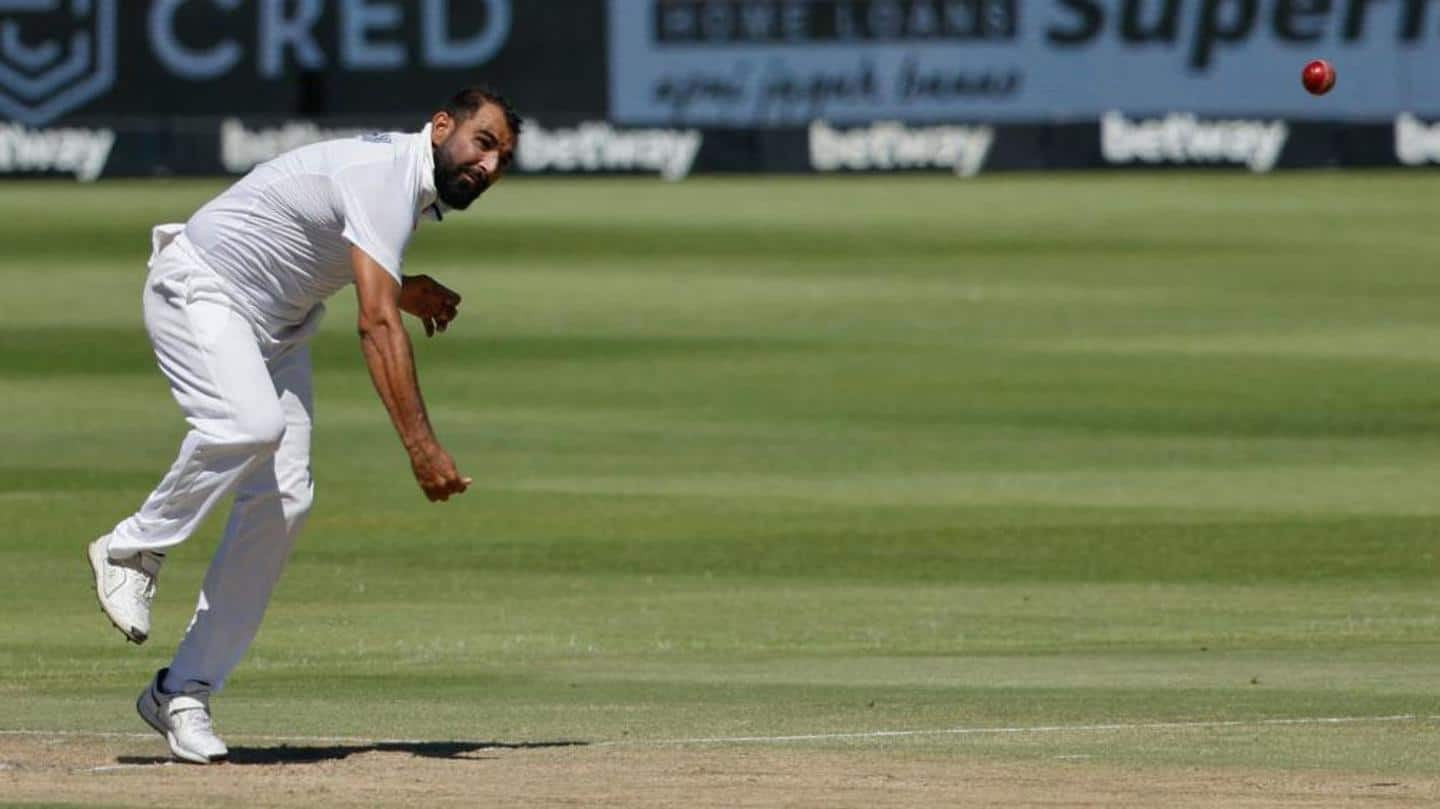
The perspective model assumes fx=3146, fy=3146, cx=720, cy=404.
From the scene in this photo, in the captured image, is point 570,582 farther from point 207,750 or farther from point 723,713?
point 207,750

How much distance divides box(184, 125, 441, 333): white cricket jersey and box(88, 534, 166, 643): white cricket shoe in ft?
2.36

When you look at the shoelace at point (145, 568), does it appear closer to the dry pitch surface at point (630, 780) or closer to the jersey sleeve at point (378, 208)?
the dry pitch surface at point (630, 780)

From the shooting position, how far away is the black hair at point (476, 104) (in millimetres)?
8258

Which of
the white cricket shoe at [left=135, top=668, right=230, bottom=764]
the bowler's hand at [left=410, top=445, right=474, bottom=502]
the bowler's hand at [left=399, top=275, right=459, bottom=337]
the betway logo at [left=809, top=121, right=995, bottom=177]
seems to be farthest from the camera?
the betway logo at [left=809, top=121, right=995, bottom=177]

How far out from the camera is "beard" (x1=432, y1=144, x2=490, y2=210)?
8.24m

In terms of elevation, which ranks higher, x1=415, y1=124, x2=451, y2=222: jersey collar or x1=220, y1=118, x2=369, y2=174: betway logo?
x1=415, y1=124, x2=451, y2=222: jersey collar

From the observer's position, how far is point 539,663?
38.3 ft

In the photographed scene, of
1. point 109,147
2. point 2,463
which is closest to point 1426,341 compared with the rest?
point 2,463

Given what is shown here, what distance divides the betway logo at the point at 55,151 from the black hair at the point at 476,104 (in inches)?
1099

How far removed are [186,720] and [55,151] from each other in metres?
28.1

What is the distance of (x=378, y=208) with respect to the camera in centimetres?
809

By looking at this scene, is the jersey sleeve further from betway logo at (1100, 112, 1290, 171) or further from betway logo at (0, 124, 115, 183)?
betway logo at (0, 124, 115, 183)

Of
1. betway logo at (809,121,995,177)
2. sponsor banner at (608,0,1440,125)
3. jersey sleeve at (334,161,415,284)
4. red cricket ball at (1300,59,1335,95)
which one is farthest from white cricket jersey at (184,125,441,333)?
betway logo at (809,121,995,177)

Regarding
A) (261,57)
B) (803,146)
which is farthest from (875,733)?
(261,57)
